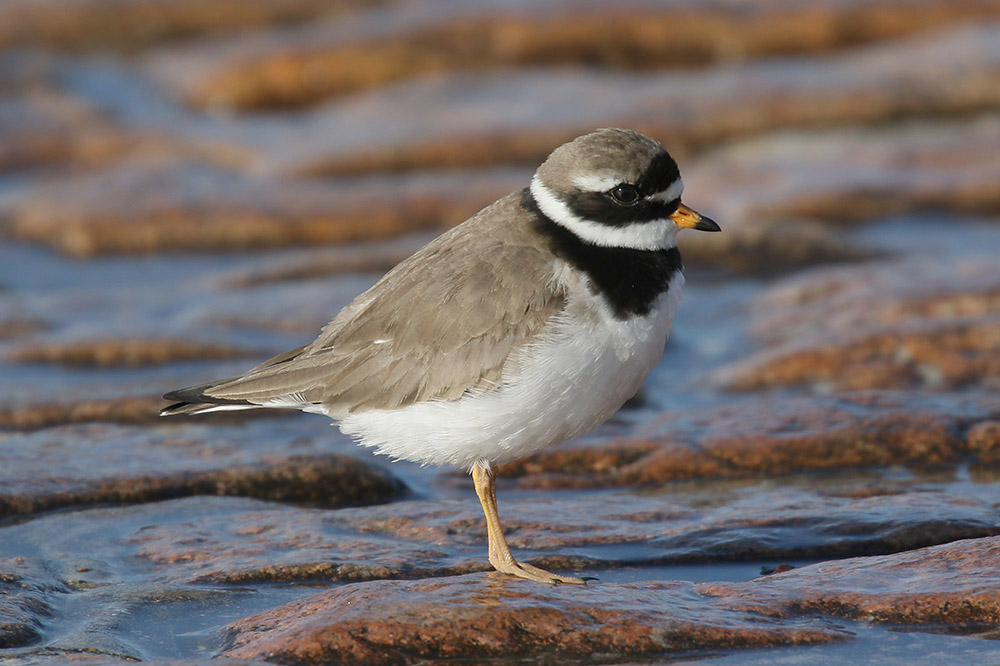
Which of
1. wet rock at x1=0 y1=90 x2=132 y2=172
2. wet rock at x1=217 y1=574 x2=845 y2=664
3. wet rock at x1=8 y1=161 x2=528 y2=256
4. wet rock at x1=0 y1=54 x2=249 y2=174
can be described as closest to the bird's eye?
wet rock at x1=217 y1=574 x2=845 y2=664

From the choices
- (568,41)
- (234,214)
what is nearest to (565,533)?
(234,214)

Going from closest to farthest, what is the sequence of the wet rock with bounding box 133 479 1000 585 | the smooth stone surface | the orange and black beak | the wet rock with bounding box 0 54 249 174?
the smooth stone surface, the wet rock with bounding box 133 479 1000 585, the orange and black beak, the wet rock with bounding box 0 54 249 174

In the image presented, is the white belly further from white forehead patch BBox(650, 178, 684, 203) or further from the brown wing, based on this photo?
white forehead patch BBox(650, 178, 684, 203)

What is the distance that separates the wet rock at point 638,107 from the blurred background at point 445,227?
0.14 ft

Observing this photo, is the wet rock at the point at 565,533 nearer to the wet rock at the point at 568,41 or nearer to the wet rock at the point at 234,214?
the wet rock at the point at 234,214

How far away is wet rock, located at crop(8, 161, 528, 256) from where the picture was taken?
11664 mm

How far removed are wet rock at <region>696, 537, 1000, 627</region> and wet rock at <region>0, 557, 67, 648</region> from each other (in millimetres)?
2655

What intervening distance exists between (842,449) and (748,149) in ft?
20.7

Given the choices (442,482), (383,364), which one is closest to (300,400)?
(383,364)

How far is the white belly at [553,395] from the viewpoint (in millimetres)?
5598

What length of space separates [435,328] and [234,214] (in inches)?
243

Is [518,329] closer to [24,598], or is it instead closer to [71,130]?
[24,598]

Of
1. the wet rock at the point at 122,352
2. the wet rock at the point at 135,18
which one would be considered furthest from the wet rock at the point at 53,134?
the wet rock at the point at 122,352

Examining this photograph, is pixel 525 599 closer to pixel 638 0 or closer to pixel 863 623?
pixel 863 623
